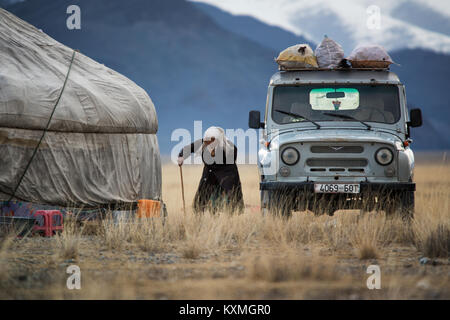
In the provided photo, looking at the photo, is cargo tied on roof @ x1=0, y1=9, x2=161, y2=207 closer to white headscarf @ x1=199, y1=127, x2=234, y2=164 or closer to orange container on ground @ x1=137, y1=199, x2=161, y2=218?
orange container on ground @ x1=137, y1=199, x2=161, y2=218

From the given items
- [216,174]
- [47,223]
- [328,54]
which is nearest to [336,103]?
[328,54]

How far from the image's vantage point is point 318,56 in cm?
881

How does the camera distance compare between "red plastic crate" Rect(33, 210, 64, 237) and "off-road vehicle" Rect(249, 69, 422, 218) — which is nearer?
"off-road vehicle" Rect(249, 69, 422, 218)

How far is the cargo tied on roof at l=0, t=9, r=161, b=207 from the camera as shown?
318 inches

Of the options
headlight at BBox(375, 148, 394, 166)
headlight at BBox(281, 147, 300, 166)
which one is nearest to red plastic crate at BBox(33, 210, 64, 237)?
headlight at BBox(281, 147, 300, 166)

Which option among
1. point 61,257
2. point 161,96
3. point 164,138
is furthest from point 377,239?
point 161,96

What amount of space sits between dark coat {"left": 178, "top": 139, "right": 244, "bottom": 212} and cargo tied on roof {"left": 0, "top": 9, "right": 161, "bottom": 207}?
1.00m

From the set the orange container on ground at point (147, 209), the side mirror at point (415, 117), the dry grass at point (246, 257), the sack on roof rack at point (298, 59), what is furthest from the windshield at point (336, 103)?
the orange container on ground at point (147, 209)

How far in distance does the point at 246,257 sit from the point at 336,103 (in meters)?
3.07

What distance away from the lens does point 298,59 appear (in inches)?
337

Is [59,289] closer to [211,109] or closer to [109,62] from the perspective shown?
[211,109]

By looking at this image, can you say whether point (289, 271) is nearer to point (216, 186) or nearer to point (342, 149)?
point (342, 149)

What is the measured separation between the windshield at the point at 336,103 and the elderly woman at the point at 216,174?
0.92 meters
